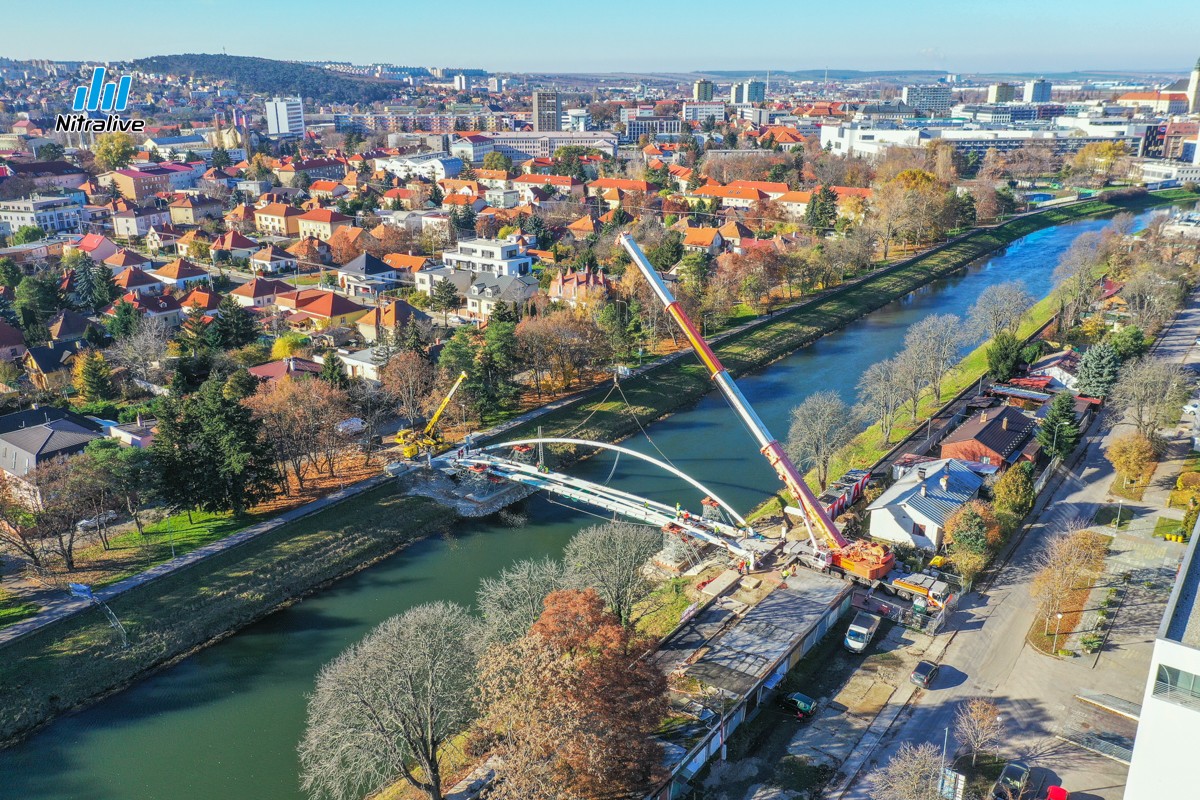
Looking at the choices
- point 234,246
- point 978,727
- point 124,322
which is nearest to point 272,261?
point 234,246

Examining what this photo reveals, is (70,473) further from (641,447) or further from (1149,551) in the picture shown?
(1149,551)

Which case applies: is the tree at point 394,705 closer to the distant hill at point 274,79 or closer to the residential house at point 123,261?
the residential house at point 123,261

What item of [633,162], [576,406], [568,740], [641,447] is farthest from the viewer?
[633,162]

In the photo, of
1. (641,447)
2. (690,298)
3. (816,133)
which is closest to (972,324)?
(690,298)

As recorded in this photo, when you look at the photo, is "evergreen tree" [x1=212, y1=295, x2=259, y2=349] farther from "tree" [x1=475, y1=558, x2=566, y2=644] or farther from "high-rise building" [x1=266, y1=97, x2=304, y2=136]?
"high-rise building" [x1=266, y1=97, x2=304, y2=136]

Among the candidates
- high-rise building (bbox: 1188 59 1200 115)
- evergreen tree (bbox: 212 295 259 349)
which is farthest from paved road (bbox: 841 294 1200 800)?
high-rise building (bbox: 1188 59 1200 115)

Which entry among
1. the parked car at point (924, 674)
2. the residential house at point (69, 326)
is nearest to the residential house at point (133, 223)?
the residential house at point (69, 326)

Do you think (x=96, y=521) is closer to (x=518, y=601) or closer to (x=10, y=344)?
(x=518, y=601)
